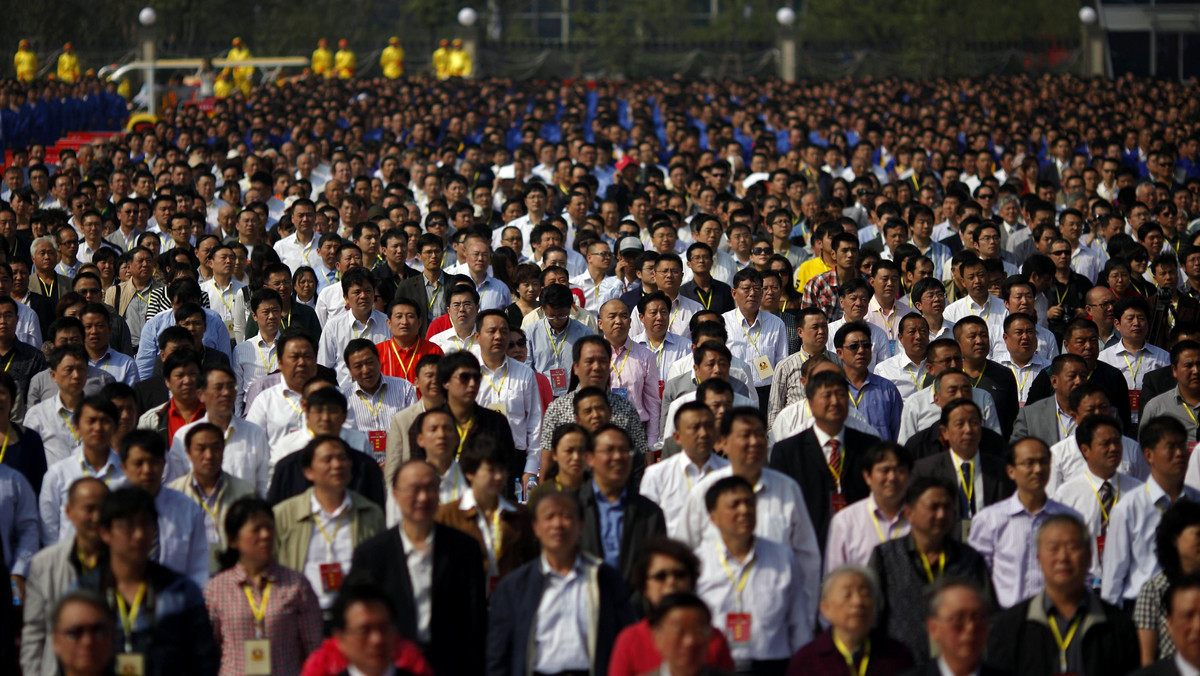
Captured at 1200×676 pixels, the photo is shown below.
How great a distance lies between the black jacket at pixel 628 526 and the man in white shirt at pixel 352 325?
12.5 feet

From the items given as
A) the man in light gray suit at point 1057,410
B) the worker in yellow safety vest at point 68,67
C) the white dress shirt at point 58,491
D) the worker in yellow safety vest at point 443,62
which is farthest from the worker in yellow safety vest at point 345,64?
the white dress shirt at point 58,491

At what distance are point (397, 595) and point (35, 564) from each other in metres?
1.41

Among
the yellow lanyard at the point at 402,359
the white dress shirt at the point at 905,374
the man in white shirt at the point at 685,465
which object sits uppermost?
the yellow lanyard at the point at 402,359

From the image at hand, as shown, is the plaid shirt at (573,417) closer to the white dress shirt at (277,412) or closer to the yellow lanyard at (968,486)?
the white dress shirt at (277,412)

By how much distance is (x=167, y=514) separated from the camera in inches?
246

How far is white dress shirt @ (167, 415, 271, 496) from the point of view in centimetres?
722

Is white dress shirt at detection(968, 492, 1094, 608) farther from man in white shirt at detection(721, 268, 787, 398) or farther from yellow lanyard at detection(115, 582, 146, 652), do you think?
yellow lanyard at detection(115, 582, 146, 652)

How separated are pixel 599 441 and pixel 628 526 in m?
0.41

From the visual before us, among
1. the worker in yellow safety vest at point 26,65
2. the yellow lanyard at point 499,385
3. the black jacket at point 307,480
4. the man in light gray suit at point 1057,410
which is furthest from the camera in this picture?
the worker in yellow safety vest at point 26,65

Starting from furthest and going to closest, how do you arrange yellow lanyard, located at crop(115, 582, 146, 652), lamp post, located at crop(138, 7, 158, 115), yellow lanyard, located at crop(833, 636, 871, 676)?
lamp post, located at crop(138, 7, 158, 115) < yellow lanyard, located at crop(115, 582, 146, 652) < yellow lanyard, located at crop(833, 636, 871, 676)

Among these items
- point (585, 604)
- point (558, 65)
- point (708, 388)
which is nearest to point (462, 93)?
point (558, 65)

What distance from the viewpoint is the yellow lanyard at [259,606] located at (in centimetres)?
555

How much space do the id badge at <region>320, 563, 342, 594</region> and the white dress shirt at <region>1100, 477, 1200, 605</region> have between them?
337cm

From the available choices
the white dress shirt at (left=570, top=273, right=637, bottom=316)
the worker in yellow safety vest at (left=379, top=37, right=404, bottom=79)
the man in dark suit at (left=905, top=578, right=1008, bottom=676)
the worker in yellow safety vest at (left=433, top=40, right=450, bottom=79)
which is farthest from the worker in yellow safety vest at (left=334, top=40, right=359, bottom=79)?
the man in dark suit at (left=905, top=578, right=1008, bottom=676)
